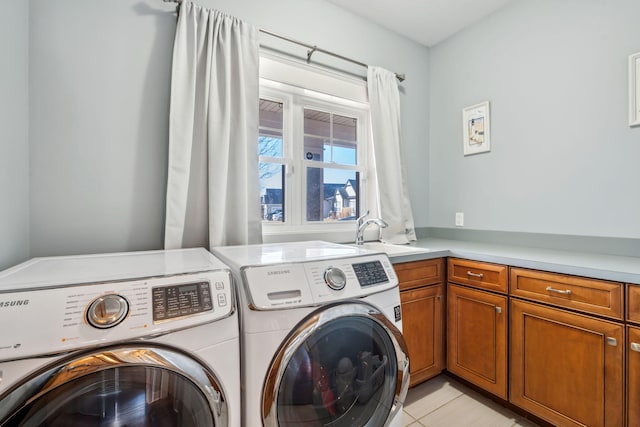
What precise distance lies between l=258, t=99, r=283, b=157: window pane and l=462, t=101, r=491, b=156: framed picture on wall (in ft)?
5.02

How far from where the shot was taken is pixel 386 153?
2.35 meters

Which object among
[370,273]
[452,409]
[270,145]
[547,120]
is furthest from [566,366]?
[270,145]

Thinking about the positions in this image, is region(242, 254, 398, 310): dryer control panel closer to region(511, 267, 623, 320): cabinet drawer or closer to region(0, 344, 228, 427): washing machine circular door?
region(0, 344, 228, 427): washing machine circular door

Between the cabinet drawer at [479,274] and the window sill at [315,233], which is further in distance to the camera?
the window sill at [315,233]

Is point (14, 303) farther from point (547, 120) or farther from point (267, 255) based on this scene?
point (547, 120)

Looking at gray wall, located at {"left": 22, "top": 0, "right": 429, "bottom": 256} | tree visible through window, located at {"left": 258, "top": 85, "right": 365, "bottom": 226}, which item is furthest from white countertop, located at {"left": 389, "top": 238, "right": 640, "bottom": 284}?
gray wall, located at {"left": 22, "top": 0, "right": 429, "bottom": 256}

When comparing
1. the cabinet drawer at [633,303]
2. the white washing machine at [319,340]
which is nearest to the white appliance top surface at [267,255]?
the white washing machine at [319,340]

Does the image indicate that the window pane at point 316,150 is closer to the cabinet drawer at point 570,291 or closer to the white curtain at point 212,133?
the white curtain at point 212,133

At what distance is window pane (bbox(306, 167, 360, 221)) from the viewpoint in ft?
7.38

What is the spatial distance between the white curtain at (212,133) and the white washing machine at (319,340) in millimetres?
441

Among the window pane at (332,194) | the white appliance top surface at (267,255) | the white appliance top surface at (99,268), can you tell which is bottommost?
the white appliance top surface at (99,268)

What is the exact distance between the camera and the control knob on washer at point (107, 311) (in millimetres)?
689

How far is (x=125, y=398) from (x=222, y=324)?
10.6 inches

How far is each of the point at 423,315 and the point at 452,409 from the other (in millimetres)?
531
